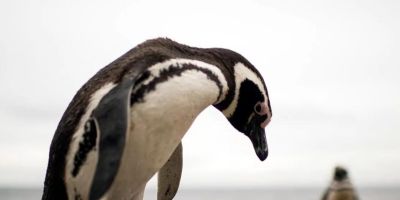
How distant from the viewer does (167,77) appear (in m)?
3.38

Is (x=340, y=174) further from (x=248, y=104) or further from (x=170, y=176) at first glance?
(x=170, y=176)

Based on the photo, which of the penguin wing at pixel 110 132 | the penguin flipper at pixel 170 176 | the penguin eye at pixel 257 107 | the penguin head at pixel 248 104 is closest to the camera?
the penguin wing at pixel 110 132

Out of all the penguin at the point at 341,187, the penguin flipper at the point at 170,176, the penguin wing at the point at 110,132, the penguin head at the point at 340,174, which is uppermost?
the penguin flipper at the point at 170,176

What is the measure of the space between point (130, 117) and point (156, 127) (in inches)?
7.0

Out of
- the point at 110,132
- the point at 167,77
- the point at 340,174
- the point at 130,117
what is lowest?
the point at 110,132

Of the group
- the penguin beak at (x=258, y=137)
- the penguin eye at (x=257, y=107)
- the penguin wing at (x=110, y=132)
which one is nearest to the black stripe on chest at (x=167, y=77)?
the penguin wing at (x=110, y=132)

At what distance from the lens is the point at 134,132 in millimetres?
3277

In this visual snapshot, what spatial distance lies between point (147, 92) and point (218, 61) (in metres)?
0.76

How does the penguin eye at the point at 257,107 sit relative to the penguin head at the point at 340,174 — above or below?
above

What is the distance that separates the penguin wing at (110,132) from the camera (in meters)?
2.83

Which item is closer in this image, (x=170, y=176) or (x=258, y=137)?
(x=258, y=137)

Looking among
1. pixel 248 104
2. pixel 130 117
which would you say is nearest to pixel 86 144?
pixel 130 117

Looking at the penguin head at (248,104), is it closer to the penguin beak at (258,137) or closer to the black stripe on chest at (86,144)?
the penguin beak at (258,137)

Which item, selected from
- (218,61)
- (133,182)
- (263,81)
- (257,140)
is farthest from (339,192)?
(133,182)
